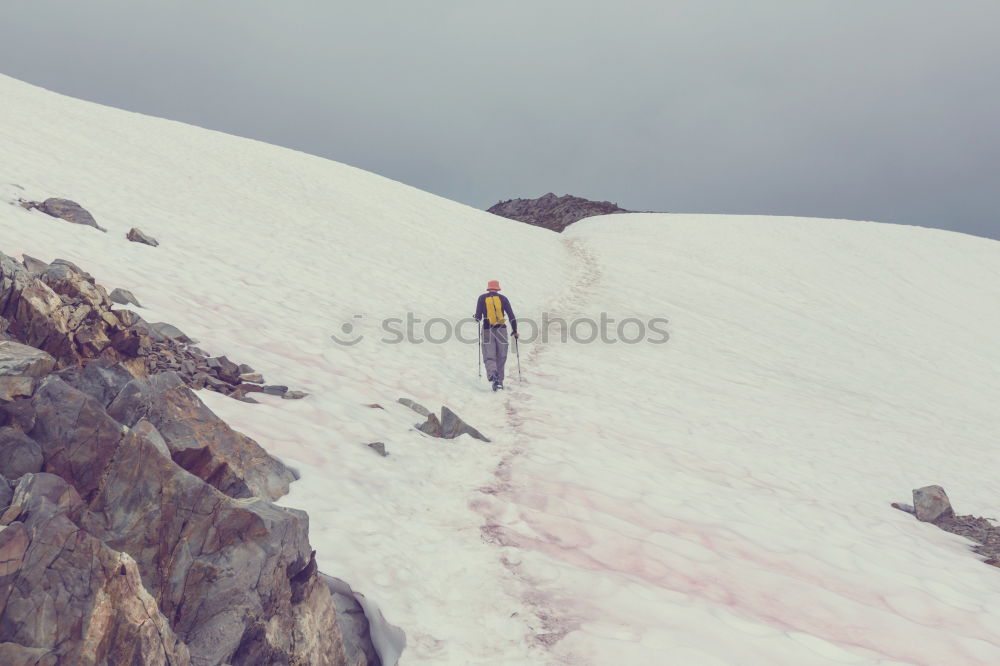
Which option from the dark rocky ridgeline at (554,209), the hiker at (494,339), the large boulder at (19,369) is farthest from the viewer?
the dark rocky ridgeline at (554,209)

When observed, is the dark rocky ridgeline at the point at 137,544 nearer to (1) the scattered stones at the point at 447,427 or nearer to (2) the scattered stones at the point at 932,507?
(1) the scattered stones at the point at 447,427

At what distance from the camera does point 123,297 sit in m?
8.74

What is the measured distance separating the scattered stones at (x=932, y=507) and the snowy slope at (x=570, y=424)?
0.66 metres

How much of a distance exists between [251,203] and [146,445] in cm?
2011

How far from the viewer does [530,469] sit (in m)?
7.42

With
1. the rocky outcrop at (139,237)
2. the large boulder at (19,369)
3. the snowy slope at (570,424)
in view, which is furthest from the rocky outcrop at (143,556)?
the rocky outcrop at (139,237)

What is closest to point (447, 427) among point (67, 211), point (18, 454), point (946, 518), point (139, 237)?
point (18, 454)

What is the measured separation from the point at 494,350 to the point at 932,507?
7.37m

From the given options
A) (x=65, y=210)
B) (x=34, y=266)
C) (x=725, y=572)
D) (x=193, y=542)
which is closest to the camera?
(x=193, y=542)

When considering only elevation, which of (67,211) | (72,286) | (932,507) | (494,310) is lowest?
(932,507)

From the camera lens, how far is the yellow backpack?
11992 millimetres

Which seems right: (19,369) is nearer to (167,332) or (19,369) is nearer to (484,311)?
(167,332)

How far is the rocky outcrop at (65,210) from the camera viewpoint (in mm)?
12227

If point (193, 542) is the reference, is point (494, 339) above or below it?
above
